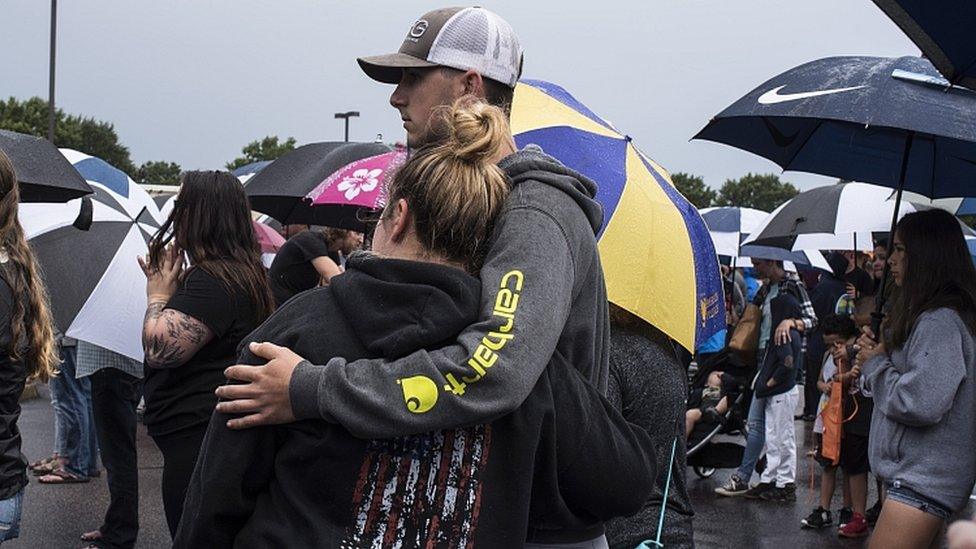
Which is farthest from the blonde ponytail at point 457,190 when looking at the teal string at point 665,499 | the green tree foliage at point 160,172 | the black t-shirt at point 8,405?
the green tree foliage at point 160,172

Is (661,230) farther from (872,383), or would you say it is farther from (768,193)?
(768,193)

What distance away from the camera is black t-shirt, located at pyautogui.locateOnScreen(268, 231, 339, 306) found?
688 centimetres

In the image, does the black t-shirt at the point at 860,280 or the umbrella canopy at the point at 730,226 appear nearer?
the black t-shirt at the point at 860,280

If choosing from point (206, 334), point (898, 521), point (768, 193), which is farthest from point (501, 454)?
point (768, 193)

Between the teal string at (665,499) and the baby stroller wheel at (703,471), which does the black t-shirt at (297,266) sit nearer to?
the teal string at (665,499)

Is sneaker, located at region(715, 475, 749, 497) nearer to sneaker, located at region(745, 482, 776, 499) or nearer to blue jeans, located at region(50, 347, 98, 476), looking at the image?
sneaker, located at region(745, 482, 776, 499)

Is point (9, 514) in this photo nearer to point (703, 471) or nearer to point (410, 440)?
point (410, 440)

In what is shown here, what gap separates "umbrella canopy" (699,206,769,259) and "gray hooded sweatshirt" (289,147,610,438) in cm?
1474

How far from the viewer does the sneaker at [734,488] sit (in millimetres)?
10352

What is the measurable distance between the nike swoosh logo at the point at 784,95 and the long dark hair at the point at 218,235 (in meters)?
2.08

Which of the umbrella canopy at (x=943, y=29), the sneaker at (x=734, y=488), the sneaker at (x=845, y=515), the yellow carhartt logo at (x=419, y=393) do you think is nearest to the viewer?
the yellow carhartt logo at (x=419, y=393)

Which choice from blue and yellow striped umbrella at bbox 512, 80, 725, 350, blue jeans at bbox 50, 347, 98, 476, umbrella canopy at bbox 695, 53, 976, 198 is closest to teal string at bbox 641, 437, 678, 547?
blue and yellow striped umbrella at bbox 512, 80, 725, 350

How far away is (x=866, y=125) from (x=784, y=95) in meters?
0.50

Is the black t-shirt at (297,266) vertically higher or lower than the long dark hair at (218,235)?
lower
